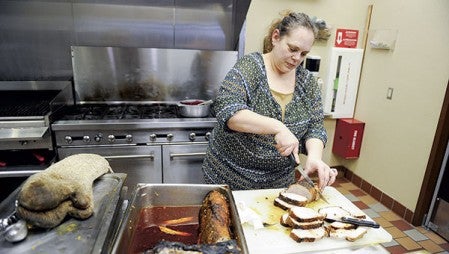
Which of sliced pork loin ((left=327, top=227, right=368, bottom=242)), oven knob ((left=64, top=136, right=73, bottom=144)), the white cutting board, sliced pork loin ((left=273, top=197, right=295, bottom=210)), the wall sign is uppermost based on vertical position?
the wall sign

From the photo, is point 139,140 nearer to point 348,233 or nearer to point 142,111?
point 142,111

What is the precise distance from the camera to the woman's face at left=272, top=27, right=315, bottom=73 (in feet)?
3.82

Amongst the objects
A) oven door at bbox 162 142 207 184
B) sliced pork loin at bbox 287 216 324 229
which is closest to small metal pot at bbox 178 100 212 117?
oven door at bbox 162 142 207 184

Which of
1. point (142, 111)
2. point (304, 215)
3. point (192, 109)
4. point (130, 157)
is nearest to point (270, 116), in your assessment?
point (304, 215)

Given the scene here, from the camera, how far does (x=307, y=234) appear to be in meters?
0.94

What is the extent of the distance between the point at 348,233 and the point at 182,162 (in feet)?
5.07

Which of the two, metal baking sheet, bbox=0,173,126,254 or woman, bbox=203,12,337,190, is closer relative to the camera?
metal baking sheet, bbox=0,173,126,254

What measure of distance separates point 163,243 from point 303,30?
95 cm

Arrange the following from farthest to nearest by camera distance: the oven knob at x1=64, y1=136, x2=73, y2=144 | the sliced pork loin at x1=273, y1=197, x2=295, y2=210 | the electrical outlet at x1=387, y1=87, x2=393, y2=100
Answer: the electrical outlet at x1=387, y1=87, x2=393, y2=100 → the oven knob at x1=64, y1=136, x2=73, y2=144 → the sliced pork loin at x1=273, y1=197, x2=295, y2=210

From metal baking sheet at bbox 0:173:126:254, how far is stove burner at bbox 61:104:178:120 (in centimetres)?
140

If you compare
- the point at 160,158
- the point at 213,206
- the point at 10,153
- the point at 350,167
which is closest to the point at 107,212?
the point at 213,206

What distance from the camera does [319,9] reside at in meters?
2.84

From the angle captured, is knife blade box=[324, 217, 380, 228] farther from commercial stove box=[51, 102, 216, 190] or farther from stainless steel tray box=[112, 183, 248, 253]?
commercial stove box=[51, 102, 216, 190]

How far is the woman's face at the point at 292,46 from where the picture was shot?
1164 millimetres
